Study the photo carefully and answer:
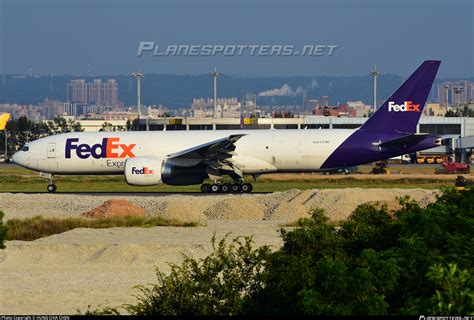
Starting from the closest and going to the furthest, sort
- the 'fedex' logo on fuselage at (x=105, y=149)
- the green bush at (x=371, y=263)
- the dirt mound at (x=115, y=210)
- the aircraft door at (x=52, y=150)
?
the green bush at (x=371, y=263) < the dirt mound at (x=115, y=210) < the 'fedex' logo on fuselage at (x=105, y=149) < the aircraft door at (x=52, y=150)

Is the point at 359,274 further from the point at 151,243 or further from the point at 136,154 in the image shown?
the point at 136,154

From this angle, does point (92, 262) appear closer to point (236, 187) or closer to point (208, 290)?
point (208, 290)

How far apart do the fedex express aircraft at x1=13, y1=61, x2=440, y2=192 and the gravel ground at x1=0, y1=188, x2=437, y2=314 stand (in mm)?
3713

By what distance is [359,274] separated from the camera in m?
14.8

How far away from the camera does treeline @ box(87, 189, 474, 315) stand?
14.4m

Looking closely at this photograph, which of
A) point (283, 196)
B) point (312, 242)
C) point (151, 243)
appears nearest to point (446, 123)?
point (283, 196)

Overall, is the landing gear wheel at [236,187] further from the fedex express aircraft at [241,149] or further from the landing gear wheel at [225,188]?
the landing gear wheel at [225,188]

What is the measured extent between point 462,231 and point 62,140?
37.5 metres

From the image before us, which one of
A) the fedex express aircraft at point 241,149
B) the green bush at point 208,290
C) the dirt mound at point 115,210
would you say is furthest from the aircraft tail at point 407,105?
the green bush at point 208,290

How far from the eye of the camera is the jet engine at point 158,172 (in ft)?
160

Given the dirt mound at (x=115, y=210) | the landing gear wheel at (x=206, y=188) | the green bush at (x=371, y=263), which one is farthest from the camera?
the landing gear wheel at (x=206, y=188)

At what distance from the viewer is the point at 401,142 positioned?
49.2m

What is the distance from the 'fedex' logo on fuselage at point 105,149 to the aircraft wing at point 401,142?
12851mm

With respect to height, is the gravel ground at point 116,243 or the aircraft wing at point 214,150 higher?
the aircraft wing at point 214,150
